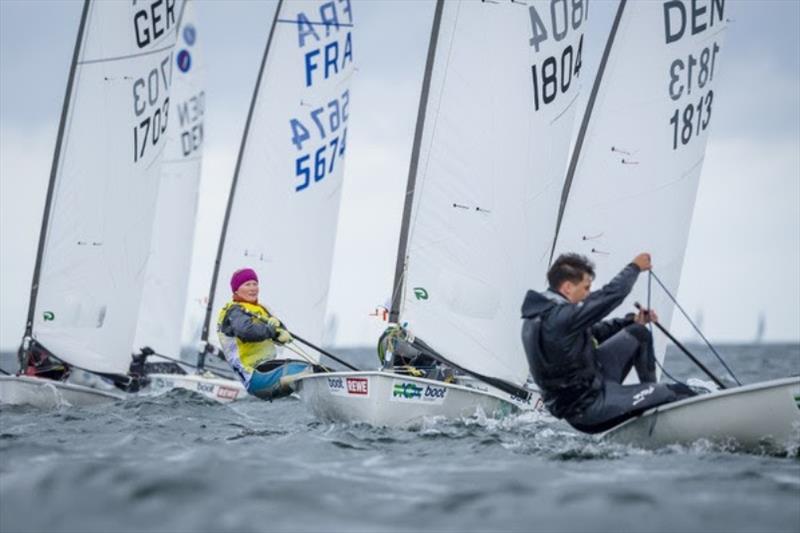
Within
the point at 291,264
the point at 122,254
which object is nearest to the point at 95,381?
the point at 122,254

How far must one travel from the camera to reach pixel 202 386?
14.8 metres

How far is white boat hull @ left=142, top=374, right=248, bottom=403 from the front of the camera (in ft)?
47.7

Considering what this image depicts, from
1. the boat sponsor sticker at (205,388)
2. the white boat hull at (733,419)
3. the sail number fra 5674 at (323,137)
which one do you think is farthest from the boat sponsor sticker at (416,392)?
the sail number fra 5674 at (323,137)

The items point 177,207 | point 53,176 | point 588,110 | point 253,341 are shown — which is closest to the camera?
point 253,341

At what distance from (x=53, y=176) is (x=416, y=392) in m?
6.63

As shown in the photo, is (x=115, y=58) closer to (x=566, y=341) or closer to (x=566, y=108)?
(x=566, y=108)

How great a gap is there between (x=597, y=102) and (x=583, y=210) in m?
1.24

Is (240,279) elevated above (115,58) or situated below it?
below

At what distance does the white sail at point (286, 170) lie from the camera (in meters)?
17.2

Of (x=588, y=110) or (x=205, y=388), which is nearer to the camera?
(x=588, y=110)

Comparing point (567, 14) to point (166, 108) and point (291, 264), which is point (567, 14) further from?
point (291, 264)

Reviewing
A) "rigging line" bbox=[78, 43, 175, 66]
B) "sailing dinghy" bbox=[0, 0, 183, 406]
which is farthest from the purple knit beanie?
"rigging line" bbox=[78, 43, 175, 66]

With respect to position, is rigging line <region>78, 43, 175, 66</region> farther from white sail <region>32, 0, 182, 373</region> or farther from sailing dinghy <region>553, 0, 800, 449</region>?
sailing dinghy <region>553, 0, 800, 449</region>

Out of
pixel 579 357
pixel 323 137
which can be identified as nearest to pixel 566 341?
pixel 579 357
